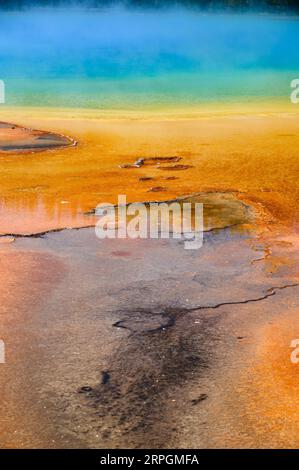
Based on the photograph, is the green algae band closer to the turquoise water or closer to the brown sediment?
the brown sediment

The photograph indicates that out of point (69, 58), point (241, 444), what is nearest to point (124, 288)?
point (241, 444)

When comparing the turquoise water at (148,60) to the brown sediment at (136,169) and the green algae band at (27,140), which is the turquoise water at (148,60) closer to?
the brown sediment at (136,169)

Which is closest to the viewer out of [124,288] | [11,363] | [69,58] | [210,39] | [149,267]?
[11,363]

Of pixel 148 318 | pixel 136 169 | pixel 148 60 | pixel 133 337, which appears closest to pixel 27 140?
pixel 136 169

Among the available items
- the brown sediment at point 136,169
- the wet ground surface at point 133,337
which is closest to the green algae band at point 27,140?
the brown sediment at point 136,169

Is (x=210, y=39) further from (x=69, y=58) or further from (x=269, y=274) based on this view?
(x=269, y=274)

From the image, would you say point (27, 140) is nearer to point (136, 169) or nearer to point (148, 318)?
point (136, 169)
